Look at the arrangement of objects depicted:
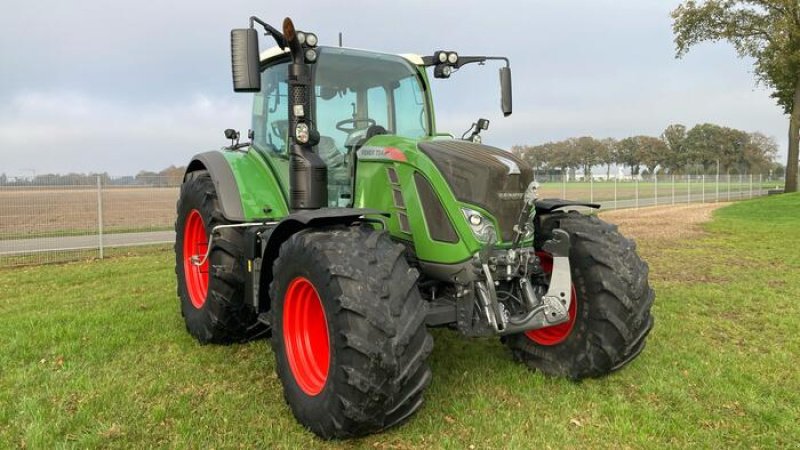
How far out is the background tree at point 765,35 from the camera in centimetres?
2506

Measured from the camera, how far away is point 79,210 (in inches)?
442

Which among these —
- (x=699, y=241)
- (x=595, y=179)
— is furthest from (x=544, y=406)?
(x=595, y=179)

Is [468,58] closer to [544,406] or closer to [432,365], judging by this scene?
[432,365]

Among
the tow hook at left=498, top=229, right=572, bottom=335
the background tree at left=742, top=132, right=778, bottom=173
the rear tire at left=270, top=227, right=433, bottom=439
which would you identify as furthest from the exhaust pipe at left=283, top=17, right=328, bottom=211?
the background tree at left=742, top=132, right=778, bottom=173

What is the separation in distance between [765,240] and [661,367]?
8.96 meters

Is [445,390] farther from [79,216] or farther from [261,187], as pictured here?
[79,216]

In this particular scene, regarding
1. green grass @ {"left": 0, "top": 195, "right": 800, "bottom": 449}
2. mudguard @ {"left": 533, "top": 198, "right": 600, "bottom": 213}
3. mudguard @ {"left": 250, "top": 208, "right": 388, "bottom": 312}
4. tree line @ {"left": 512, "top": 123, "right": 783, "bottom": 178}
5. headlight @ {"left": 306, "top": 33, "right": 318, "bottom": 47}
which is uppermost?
tree line @ {"left": 512, "top": 123, "right": 783, "bottom": 178}

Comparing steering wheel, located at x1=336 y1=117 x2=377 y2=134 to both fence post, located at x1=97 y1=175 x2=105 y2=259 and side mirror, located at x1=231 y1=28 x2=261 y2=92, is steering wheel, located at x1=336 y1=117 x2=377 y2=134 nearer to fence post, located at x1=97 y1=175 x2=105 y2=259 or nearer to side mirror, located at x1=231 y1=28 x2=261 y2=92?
side mirror, located at x1=231 y1=28 x2=261 y2=92

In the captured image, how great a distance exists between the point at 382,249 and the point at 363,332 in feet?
1.59

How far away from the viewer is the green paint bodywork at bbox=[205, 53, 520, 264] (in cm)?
344

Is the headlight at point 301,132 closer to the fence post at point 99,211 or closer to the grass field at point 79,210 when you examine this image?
the fence post at point 99,211

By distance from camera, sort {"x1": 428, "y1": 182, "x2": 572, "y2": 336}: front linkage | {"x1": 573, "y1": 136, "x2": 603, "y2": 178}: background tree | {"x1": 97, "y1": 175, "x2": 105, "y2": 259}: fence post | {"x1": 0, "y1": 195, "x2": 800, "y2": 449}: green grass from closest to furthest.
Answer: {"x1": 0, "y1": 195, "x2": 800, "y2": 449}: green grass
{"x1": 428, "y1": 182, "x2": 572, "y2": 336}: front linkage
{"x1": 97, "y1": 175, "x2": 105, "y2": 259}: fence post
{"x1": 573, "y1": 136, "x2": 603, "y2": 178}: background tree

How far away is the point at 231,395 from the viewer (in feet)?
12.6

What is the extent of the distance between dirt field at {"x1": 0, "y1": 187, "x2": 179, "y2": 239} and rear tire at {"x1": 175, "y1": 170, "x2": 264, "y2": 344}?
675 centimetres
